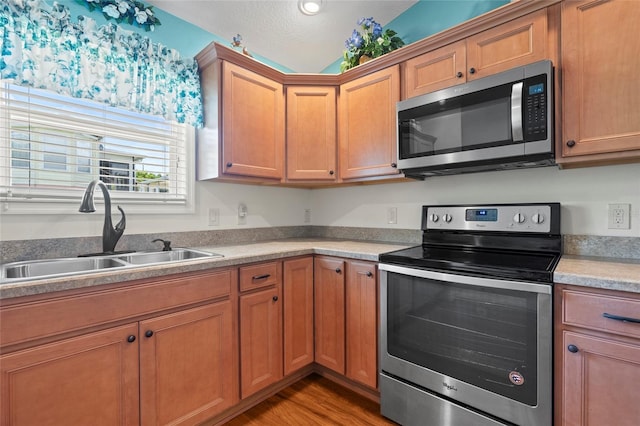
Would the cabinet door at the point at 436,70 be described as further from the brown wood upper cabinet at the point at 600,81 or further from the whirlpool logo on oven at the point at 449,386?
the whirlpool logo on oven at the point at 449,386

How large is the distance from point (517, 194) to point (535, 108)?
56 cm

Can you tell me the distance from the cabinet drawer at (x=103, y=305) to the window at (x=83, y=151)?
74cm

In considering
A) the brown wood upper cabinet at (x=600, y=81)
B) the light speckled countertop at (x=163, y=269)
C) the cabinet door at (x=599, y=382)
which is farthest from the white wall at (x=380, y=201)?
the cabinet door at (x=599, y=382)

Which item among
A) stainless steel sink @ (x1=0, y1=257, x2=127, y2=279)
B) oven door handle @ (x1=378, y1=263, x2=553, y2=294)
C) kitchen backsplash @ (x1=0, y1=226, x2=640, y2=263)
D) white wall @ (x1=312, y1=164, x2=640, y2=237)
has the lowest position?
oven door handle @ (x1=378, y1=263, x2=553, y2=294)

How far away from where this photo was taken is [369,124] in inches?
84.4

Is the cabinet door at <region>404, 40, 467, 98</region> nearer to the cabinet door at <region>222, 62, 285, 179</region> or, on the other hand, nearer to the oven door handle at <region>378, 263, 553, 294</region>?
the cabinet door at <region>222, 62, 285, 179</region>

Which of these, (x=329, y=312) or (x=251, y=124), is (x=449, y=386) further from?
(x=251, y=124)

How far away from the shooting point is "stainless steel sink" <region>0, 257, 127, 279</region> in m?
1.40

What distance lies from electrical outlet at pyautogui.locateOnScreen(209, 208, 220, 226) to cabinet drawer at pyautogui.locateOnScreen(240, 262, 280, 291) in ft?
2.25

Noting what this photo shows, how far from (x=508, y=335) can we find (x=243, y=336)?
4.34 ft

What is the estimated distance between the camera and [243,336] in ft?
5.61

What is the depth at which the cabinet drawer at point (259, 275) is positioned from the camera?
1713 millimetres

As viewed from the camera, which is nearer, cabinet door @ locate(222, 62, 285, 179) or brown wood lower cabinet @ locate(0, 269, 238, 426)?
brown wood lower cabinet @ locate(0, 269, 238, 426)

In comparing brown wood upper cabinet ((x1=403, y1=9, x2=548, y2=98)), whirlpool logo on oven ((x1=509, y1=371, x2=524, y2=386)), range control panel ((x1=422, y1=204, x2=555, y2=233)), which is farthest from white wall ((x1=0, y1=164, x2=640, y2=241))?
whirlpool logo on oven ((x1=509, y1=371, x2=524, y2=386))
